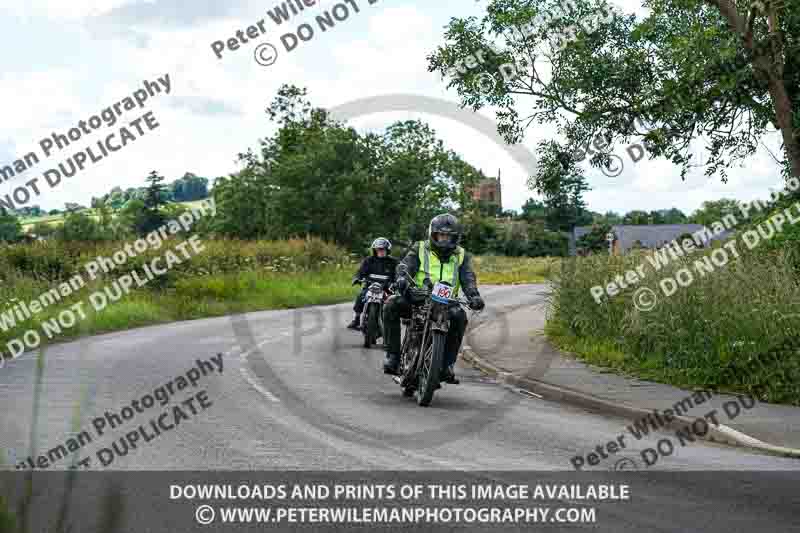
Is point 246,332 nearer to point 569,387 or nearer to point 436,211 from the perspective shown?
point 569,387

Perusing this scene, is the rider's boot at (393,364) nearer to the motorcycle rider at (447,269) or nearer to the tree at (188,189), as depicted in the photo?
the motorcycle rider at (447,269)

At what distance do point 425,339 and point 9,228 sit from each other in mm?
27561

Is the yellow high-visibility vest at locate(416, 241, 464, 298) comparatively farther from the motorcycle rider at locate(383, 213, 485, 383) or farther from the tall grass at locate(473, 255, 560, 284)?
the tall grass at locate(473, 255, 560, 284)

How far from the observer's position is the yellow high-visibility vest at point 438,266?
11.0m

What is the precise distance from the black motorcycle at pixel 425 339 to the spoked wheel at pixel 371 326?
564 cm

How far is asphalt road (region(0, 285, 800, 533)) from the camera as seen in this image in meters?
6.51

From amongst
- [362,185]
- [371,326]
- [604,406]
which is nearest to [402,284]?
[604,406]

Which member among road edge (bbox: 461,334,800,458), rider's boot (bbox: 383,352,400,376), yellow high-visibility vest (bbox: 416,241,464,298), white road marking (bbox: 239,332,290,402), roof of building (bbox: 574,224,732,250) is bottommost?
road edge (bbox: 461,334,800,458)

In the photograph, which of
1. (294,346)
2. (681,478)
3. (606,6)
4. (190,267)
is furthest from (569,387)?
(190,267)

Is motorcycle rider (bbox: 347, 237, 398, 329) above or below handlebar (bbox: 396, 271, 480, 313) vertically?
above

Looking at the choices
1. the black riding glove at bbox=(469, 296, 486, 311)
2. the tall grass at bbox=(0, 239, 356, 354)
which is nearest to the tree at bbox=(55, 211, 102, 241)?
the tall grass at bbox=(0, 239, 356, 354)

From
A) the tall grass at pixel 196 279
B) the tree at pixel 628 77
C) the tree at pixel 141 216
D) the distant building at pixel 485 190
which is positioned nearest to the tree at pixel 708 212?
the distant building at pixel 485 190

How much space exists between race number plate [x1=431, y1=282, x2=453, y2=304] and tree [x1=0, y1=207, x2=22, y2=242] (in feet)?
69.3

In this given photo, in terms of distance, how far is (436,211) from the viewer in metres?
63.2
